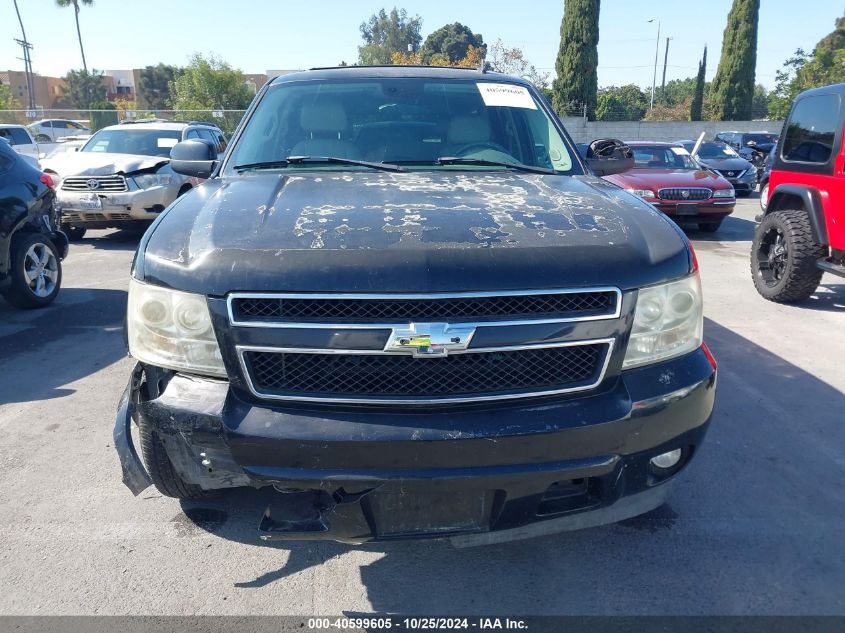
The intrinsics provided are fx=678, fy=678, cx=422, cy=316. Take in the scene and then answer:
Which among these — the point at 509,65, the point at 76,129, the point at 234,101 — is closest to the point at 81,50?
the point at 234,101

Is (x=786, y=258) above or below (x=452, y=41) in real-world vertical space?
below

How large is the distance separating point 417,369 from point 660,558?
1441 millimetres

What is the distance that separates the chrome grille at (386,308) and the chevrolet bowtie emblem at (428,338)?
4cm

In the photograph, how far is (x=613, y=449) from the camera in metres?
2.15

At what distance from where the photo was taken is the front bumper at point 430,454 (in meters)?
2.04

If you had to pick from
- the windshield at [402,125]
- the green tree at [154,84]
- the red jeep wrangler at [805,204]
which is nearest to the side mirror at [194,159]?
the windshield at [402,125]

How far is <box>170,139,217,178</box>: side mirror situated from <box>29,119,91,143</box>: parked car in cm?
2581

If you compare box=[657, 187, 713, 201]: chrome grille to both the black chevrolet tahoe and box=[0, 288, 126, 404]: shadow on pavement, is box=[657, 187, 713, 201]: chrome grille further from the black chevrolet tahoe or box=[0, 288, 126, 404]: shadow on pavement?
the black chevrolet tahoe

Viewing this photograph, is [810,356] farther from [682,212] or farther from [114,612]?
[682,212]

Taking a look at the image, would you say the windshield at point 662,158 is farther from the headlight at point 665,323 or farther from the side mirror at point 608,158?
the headlight at point 665,323

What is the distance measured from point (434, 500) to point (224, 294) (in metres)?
0.92

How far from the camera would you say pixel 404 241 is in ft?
7.28

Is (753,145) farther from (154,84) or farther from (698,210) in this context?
(154,84)

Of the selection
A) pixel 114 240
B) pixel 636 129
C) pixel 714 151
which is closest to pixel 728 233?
pixel 714 151
